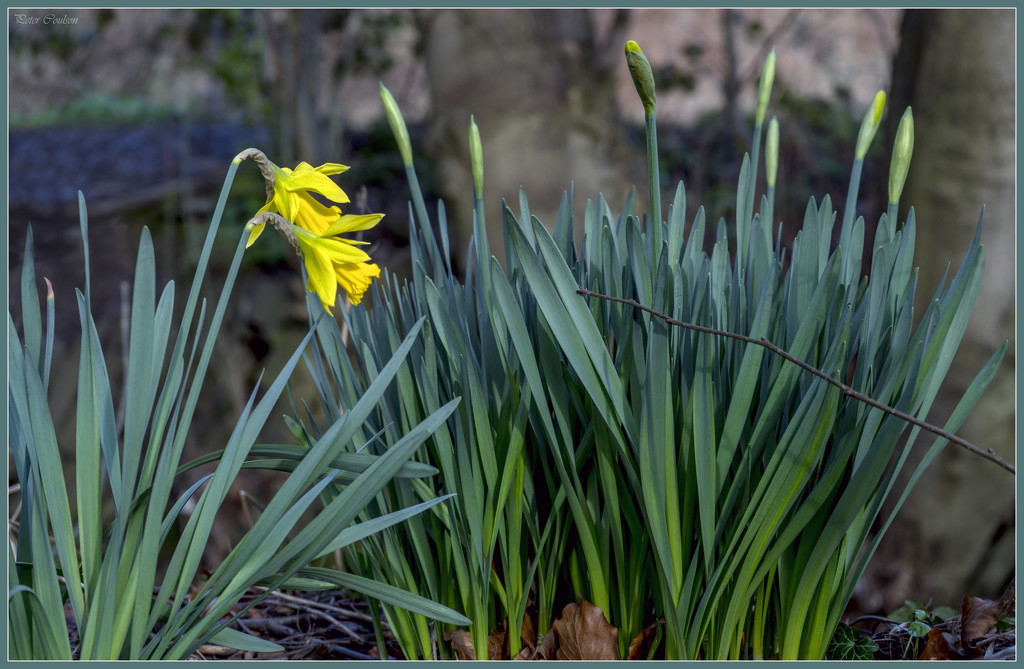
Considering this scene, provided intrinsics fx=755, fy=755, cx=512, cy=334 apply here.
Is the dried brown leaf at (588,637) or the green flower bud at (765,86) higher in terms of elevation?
the green flower bud at (765,86)

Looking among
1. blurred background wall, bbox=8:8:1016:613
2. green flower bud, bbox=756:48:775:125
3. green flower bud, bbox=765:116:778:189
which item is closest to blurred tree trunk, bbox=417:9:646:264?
blurred background wall, bbox=8:8:1016:613

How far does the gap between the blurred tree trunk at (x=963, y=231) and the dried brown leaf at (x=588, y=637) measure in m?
1.86

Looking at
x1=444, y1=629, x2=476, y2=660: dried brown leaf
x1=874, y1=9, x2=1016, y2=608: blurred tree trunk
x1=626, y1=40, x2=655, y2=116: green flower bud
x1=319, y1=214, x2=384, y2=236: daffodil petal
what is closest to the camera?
x1=626, y1=40, x2=655, y2=116: green flower bud

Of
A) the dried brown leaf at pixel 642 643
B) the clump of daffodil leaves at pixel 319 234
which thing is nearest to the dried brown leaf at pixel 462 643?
the dried brown leaf at pixel 642 643

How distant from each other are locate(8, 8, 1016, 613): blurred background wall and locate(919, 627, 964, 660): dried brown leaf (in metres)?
1.04

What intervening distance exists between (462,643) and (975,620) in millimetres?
725

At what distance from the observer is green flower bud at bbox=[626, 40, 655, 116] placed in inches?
26.7

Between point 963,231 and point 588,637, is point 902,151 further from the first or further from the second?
point 963,231

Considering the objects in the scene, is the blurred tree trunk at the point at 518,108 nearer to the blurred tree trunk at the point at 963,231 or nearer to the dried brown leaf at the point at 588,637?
the blurred tree trunk at the point at 963,231

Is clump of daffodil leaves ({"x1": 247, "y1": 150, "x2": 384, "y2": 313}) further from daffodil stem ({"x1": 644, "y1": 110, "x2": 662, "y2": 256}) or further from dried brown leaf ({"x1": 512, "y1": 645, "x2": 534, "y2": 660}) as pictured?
dried brown leaf ({"x1": 512, "y1": 645, "x2": 534, "y2": 660})

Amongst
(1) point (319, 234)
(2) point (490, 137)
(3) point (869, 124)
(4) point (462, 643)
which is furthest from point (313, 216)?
(2) point (490, 137)

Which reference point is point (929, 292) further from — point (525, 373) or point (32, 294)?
point (32, 294)

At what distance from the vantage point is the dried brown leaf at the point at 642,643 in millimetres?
882

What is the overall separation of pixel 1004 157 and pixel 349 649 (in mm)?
2281
